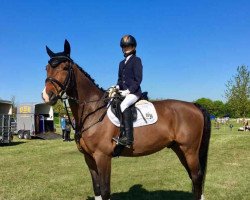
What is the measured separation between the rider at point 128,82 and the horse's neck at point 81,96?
2.02ft

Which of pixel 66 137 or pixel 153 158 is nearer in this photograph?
pixel 153 158

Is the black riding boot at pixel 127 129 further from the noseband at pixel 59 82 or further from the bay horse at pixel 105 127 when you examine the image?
the noseband at pixel 59 82

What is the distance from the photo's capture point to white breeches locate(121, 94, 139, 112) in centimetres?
693

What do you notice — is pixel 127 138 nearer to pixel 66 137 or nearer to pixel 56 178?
pixel 56 178

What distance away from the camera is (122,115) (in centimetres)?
695

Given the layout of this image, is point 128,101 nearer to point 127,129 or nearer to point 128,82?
point 128,82

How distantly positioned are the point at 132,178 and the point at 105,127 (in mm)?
4729

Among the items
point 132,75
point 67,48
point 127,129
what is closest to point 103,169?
point 127,129

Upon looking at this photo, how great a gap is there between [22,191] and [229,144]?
13.1 metres

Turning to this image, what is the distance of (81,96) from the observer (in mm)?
7031

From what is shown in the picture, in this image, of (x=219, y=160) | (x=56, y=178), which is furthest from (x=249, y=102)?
(x=56, y=178)

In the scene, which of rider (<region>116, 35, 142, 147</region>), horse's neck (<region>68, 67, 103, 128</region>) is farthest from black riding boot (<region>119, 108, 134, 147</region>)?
horse's neck (<region>68, 67, 103, 128</region>)

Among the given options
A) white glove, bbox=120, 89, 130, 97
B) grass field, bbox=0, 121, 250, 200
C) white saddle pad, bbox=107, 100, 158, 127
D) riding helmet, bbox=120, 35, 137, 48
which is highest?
riding helmet, bbox=120, 35, 137, 48

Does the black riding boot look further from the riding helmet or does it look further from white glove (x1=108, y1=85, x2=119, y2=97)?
the riding helmet
